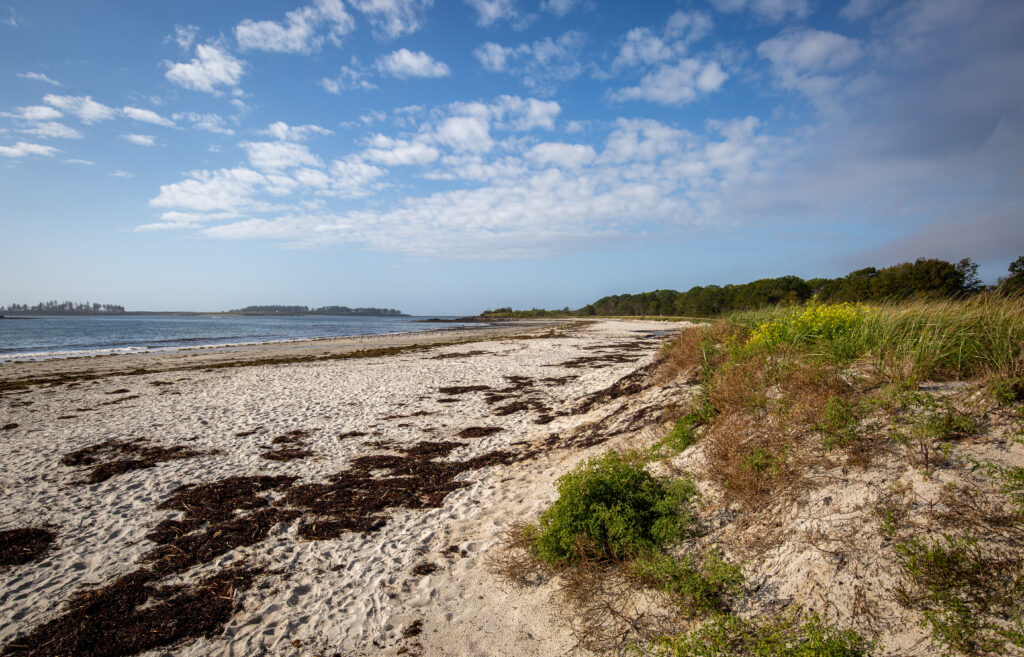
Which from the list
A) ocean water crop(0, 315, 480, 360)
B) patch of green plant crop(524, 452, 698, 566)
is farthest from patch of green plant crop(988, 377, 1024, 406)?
ocean water crop(0, 315, 480, 360)

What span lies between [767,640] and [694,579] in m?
0.66

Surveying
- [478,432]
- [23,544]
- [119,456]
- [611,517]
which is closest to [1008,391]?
[611,517]

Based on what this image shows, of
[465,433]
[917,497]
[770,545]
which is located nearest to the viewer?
[917,497]

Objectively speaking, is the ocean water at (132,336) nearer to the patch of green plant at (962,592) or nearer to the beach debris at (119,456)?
the beach debris at (119,456)

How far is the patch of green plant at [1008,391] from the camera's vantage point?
4238 mm

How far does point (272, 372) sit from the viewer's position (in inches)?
796

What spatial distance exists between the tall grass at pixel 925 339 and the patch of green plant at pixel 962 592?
96.9 inches

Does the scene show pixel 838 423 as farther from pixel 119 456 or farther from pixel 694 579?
pixel 119 456

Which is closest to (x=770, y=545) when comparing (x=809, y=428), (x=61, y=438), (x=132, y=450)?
(x=809, y=428)

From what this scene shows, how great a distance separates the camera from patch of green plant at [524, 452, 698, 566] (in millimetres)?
4426

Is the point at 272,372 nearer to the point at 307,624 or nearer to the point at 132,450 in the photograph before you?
the point at 132,450

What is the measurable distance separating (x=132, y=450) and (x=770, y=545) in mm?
12007

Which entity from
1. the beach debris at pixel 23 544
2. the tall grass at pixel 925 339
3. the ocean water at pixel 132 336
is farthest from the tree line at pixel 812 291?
the ocean water at pixel 132 336

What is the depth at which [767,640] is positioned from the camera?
312 centimetres
